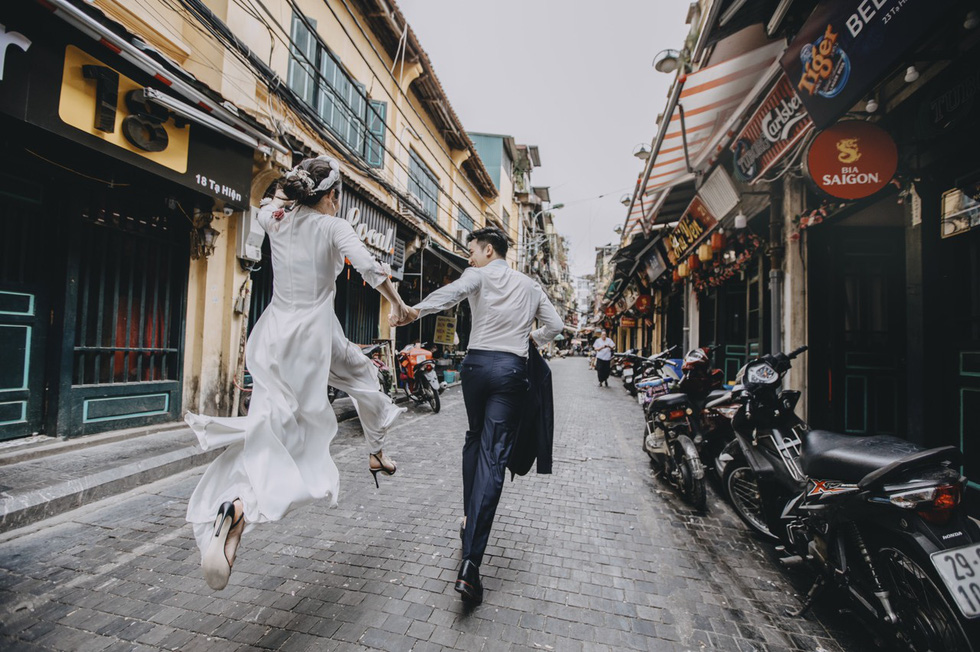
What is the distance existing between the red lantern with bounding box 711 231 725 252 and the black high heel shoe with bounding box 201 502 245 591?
819 cm

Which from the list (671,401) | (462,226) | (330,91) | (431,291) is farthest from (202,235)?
(462,226)

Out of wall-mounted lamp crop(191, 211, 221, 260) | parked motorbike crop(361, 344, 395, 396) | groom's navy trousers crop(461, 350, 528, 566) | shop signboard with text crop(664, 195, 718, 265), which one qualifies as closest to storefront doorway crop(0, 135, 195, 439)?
wall-mounted lamp crop(191, 211, 221, 260)

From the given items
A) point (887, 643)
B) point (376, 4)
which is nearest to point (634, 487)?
point (887, 643)

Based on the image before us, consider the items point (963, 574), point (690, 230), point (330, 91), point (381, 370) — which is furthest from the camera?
point (690, 230)

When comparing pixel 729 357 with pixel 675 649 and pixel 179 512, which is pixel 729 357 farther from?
pixel 179 512

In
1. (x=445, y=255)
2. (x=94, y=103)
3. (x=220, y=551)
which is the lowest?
(x=220, y=551)

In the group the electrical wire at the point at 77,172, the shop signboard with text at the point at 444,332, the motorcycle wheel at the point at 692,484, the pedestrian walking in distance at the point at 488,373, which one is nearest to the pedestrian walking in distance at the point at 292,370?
the pedestrian walking in distance at the point at 488,373

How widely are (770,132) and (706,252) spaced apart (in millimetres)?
3421

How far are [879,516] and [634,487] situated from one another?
99.4 inches

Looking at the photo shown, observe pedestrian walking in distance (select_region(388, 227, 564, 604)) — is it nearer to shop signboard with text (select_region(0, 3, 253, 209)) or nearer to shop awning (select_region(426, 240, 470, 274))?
shop signboard with text (select_region(0, 3, 253, 209))

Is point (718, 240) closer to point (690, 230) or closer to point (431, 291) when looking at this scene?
point (690, 230)

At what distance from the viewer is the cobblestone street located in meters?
1.97

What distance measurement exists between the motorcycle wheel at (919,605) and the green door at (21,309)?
268 inches

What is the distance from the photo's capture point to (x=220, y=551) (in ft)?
5.74
